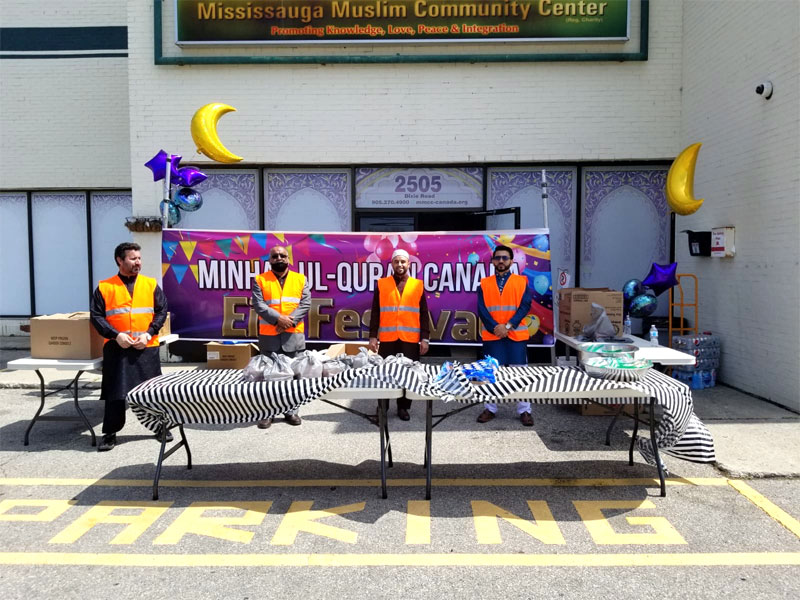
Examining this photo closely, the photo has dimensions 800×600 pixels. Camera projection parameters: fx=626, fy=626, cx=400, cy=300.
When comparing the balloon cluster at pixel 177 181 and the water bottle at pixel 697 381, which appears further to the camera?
the balloon cluster at pixel 177 181

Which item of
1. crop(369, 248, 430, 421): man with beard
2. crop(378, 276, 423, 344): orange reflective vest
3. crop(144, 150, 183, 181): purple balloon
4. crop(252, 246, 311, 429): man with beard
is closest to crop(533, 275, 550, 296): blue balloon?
crop(369, 248, 430, 421): man with beard

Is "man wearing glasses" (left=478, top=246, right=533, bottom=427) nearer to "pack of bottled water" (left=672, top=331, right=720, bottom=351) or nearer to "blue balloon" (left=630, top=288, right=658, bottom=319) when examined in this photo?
"blue balloon" (left=630, top=288, right=658, bottom=319)

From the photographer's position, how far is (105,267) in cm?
1225

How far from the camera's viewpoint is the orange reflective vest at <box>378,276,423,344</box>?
6.71 meters

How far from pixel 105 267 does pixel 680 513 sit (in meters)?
11.2

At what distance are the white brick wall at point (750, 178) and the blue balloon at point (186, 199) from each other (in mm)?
7443

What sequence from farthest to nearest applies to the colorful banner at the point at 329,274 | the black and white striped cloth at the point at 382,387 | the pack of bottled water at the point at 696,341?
the colorful banner at the point at 329,274 < the pack of bottled water at the point at 696,341 < the black and white striped cloth at the point at 382,387

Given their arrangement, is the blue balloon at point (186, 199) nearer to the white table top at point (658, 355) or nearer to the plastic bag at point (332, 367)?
the plastic bag at point (332, 367)

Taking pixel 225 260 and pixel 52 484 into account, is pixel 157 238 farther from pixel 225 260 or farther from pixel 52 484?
pixel 52 484

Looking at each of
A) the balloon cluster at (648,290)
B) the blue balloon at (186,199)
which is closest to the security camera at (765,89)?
the balloon cluster at (648,290)

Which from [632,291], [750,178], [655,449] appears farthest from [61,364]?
[750,178]

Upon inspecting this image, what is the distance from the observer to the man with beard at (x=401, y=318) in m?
6.72

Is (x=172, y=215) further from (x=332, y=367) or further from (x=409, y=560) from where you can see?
(x=409, y=560)

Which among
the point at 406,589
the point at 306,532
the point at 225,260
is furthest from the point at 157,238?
the point at 406,589
